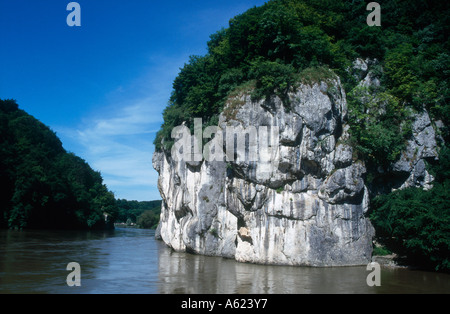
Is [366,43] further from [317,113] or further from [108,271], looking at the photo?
[108,271]

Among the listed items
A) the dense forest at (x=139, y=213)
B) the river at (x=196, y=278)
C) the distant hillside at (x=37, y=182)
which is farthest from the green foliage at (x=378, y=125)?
the dense forest at (x=139, y=213)

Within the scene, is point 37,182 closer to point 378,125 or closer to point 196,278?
point 196,278

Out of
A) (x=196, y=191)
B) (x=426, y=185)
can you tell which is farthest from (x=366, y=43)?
(x=196, y=191)

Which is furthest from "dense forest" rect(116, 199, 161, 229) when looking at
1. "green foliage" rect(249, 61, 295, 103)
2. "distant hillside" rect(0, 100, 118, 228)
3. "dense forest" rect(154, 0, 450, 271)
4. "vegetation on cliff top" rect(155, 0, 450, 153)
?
"green foliage" rect(249, 61, 295, 103)

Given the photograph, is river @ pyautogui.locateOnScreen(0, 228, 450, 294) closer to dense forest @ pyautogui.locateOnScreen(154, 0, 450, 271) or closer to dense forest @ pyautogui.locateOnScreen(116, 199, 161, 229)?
dense forest @ pyautogui.locateOnScreen(154, 0, 450, 271)

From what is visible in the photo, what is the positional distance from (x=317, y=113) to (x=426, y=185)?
9124 mm

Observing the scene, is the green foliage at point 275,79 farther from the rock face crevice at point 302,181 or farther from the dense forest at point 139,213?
the dense forest at point 139,213

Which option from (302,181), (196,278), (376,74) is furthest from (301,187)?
(376,74)

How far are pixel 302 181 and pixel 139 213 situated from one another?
11121 cm

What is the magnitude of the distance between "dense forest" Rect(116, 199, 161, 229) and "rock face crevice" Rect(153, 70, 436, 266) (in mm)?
61911

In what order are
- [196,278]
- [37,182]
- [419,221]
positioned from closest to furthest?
[196,278] → [419,221] → [37,182]

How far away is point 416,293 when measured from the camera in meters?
13.5

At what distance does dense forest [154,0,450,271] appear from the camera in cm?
1870

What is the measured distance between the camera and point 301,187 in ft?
65.6
